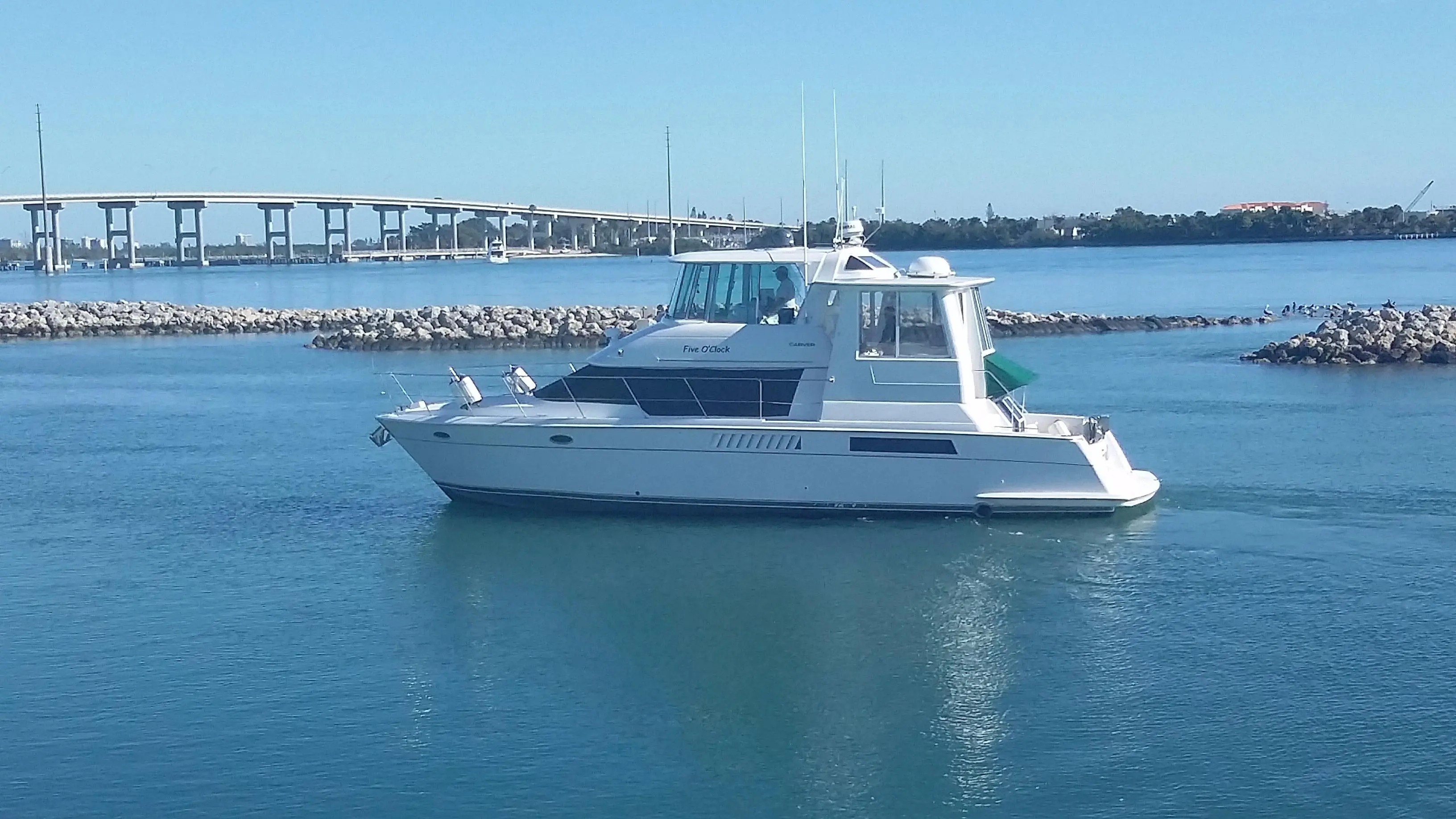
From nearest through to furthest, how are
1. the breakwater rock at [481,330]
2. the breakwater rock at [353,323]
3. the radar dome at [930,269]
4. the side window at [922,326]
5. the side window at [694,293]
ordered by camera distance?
the side window at [922,326] < the radar dome at [930,269] < the side window at [694,293] < the breakwater rock at [481,330] < the breakwater rock at [353,323]

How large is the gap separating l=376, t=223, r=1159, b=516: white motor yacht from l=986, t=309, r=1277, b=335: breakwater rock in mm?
28433

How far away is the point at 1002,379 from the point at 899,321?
1.34 m

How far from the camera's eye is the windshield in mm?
17297

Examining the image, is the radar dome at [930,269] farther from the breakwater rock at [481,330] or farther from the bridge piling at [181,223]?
the bridge piling at [181,223]

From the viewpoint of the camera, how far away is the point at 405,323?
46.3 m

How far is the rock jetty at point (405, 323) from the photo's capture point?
144ft

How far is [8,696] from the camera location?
12203 mm

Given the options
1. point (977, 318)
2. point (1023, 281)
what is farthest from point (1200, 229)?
point (977, 318)

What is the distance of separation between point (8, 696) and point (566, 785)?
5090 mm

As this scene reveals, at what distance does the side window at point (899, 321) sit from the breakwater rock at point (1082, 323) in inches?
1144

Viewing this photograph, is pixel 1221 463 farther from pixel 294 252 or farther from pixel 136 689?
pixel 294 252

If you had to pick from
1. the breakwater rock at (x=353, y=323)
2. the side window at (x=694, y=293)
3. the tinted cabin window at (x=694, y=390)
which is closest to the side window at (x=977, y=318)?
the tinted cabin window at (x=694, y=390)

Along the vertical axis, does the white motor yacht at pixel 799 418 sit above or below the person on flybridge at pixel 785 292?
below

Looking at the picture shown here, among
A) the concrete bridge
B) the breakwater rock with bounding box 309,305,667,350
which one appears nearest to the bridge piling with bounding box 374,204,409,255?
the concrete bridge
